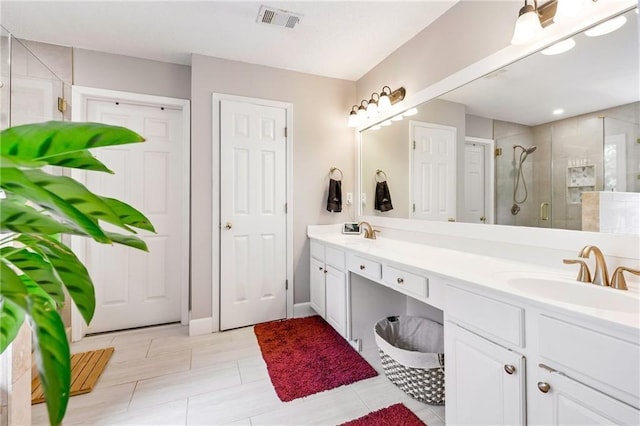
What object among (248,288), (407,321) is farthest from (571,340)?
(248,288)

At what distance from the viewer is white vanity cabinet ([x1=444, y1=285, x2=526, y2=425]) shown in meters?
1.01

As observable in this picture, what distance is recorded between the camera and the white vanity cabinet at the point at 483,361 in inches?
39.9

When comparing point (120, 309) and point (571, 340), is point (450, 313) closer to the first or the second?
point (571, 340)

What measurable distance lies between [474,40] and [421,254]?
4.45ft

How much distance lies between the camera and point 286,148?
2.81 meters

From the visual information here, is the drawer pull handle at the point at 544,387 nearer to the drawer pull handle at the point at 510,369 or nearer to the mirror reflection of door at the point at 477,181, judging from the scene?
the drawer pull handle at the point at 510,369

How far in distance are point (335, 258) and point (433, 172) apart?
998 millimetres

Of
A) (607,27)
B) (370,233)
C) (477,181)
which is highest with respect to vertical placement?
(607,27)

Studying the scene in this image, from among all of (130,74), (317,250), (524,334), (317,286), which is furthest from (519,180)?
(130,74)

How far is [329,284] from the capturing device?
241 cm

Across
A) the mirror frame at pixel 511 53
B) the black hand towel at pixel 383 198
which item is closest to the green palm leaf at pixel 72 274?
the mirror frame at pixel 511 53

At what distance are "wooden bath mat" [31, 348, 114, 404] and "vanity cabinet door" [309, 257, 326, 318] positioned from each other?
5.33 ft

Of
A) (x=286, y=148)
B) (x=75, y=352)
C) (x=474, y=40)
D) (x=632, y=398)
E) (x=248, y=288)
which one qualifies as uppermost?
(x=474, y=40)

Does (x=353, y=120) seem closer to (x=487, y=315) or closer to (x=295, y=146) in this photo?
(x=295, y=146)
